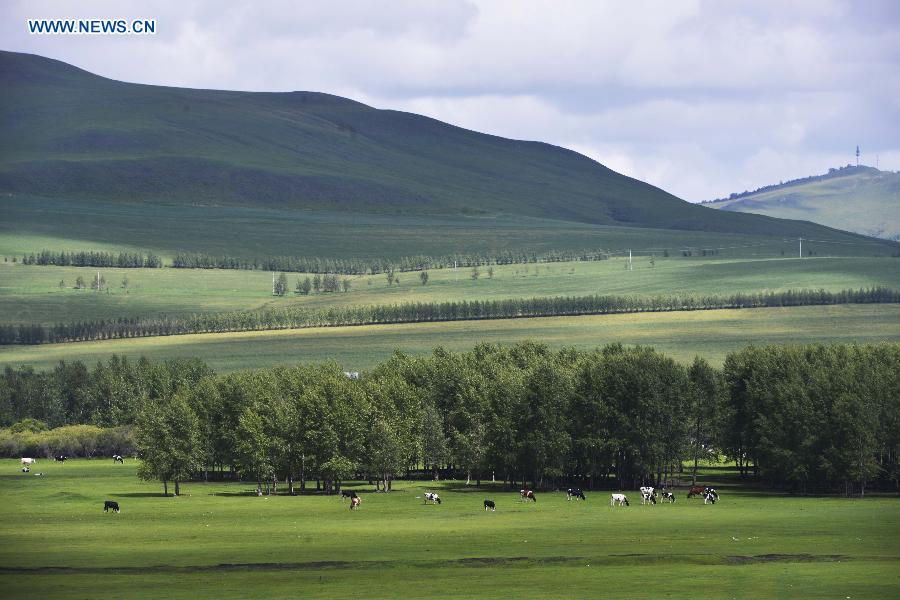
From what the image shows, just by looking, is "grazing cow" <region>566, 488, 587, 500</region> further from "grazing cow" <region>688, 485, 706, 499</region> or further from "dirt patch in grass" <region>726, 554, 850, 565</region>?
"dirt patch in grass" <region>726, 554, 850, 565</region>

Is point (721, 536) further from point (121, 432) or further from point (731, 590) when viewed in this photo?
point (121, 432)

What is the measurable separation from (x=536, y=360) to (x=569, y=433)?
26.8 m

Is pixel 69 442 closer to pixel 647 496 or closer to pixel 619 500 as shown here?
pixel 647 496

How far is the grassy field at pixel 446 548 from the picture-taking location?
230 ft

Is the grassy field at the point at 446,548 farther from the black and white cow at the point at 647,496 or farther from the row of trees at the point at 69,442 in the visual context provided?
the row of trees at the point at 69,442

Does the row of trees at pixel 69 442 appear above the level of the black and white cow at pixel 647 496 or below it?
above

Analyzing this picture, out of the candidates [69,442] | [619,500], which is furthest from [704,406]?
[69,442]

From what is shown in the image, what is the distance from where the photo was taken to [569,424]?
130625 millimetres

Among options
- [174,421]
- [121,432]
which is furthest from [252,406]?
[121,432]

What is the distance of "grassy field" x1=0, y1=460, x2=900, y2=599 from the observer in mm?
70000

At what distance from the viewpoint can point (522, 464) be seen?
12925cm

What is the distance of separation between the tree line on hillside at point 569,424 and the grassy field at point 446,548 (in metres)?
7.02

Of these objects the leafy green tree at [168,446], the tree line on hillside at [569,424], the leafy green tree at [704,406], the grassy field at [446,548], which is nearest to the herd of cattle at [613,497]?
the grassy field at [446,548]

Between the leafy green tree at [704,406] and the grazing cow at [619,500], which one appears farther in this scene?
the leafy green tree at [704,406]
